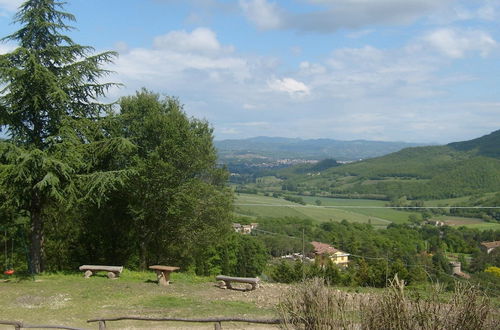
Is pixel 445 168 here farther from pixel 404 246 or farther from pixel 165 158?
pixel 165 158

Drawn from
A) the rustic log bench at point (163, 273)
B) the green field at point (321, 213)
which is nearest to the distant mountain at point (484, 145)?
the green field at point (321, 213)

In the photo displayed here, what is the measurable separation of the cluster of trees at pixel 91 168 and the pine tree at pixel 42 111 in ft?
0.10

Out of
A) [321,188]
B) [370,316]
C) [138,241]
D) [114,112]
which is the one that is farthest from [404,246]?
[321,188]

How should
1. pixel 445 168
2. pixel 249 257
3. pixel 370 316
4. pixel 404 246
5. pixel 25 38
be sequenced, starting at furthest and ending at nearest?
pixel 445 168 → pixel 404 246 → pixel 249 257 → pixel 25 38 → pixel 370 316

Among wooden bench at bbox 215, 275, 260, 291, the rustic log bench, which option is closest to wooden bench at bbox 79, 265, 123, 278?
the rustic log bench

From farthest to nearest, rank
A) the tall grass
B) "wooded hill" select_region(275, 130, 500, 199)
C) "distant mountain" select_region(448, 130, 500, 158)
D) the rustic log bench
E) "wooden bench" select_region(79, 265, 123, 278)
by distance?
"distant mountain" select_region(448, 130, 500, 158)
"wooded hill" select_region(275, 130, 500, 199)
"wooden bench" select_region(79, 265, 123, 278)
the rustic log bench
the tall grass

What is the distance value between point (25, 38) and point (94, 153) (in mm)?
4003

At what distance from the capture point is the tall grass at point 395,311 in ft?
14.9

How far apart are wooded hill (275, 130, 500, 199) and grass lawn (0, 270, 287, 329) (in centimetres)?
8766

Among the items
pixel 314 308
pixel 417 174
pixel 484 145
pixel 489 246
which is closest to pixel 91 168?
pixel 314 308

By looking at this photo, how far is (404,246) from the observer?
165 ft

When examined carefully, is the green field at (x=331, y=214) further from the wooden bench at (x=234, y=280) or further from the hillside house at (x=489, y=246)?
the wooden bench at (x=234, y=280)

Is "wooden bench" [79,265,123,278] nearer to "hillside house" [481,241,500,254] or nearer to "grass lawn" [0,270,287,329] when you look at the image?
"grass lawn" [0,270,287,329]

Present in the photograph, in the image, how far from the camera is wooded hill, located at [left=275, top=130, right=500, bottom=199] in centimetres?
9794
